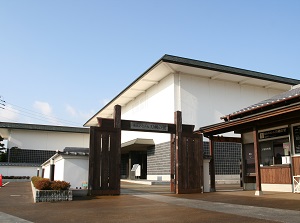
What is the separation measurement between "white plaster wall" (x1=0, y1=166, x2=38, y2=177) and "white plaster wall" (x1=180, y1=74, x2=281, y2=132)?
2002cm

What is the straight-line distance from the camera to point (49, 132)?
4119 centimetres

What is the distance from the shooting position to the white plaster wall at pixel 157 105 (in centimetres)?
2464

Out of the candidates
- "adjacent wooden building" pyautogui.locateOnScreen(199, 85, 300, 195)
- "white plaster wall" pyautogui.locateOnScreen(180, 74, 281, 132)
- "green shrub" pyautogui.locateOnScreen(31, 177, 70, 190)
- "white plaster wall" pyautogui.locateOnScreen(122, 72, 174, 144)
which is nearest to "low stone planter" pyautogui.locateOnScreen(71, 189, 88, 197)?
"green shrub" pyautogui.locateOnScreen(31, 177, 70, 190)

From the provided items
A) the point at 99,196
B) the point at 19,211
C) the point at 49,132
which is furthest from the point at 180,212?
the point at 49,132

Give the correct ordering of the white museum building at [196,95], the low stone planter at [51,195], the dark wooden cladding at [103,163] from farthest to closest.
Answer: the white museum building at [196,95] < the dark wooden cladding at [103,163] < the low stone planter at [51,195]

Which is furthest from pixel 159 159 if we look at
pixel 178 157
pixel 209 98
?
pixel 178 157

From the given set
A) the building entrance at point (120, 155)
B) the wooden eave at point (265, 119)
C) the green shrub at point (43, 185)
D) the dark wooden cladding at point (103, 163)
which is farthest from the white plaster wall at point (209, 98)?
the green shrub at point (43, 185)

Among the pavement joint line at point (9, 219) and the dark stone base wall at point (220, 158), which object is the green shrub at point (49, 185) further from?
the dark stone base wall at point (220, 158)

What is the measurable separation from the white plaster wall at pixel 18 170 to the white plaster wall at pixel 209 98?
65.7 feet

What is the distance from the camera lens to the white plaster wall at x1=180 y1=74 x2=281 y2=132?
966 inches

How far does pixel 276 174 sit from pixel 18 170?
94.5 ft

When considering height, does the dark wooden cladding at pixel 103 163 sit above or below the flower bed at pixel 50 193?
above

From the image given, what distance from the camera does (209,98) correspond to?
84.3ft

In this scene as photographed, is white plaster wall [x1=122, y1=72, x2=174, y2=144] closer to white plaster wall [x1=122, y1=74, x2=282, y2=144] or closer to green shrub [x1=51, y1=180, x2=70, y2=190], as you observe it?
white plaster wall [x1=122, y1=74, x2=282, y2=144]
